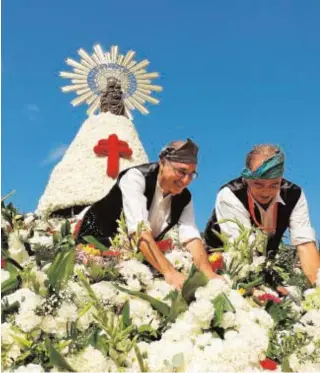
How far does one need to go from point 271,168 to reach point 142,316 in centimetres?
127

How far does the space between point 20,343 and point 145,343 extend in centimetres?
37

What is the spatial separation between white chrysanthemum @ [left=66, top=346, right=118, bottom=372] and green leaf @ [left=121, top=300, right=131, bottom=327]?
240 millimetres

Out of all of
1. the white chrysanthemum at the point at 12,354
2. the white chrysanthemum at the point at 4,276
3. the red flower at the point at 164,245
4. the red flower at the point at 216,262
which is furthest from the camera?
the red flower at the point at 164,245

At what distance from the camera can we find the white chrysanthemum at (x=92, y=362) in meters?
1.74

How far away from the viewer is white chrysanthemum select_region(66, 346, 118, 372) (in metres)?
1.74

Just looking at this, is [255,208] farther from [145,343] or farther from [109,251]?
[145,343]

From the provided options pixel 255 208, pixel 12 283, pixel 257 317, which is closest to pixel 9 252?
pixel 12 283

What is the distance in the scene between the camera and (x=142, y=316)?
2.12 metres

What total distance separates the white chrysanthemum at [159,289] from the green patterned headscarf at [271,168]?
0.91 m

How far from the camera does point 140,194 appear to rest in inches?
120

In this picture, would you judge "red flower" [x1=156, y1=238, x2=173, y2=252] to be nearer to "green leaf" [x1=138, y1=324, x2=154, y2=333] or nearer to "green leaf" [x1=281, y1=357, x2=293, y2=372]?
"green leaf" [x1=138, y1=324, x2=154, y2=333]

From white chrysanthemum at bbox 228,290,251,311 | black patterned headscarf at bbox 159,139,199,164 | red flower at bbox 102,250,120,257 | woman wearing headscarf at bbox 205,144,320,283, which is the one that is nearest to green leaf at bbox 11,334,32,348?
white chrysanthemum at bbox 228,290,251,311

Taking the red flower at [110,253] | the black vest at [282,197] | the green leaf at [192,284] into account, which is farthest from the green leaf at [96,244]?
the black vest at [282,197]

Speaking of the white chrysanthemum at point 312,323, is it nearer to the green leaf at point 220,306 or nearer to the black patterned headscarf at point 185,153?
the green leaf at point 220,306
